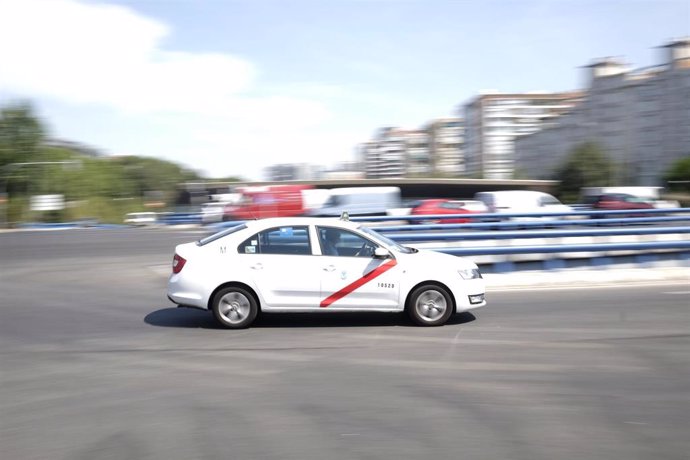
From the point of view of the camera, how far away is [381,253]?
8602mm

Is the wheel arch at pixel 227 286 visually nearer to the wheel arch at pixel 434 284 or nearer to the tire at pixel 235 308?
the tire at pixel 235 308

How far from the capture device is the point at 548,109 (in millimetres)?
161250

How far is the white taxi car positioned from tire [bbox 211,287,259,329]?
13 millimetres

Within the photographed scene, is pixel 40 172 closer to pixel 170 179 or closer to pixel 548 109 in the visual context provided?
pixel 170 179

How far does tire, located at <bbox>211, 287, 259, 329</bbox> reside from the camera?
851 cm

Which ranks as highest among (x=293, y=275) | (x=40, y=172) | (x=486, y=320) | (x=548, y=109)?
(x=548, y=109)

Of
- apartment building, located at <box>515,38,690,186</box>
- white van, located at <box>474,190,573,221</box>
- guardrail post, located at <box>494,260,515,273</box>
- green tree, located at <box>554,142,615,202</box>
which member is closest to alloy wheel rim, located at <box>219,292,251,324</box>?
guardrail post, located at <box>494,260,515,273</box>

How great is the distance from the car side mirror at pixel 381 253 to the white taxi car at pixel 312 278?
2 cm

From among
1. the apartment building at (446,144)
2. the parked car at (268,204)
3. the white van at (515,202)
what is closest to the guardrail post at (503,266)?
the white van at (515,202)

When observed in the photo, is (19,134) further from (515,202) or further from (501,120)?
(501,120)

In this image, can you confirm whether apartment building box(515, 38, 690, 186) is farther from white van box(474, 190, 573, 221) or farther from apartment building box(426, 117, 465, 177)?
apartment building box(426, 117, 465, 177)

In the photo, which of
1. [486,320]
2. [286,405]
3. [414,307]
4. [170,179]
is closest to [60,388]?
[286,405]

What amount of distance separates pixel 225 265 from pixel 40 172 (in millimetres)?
48943

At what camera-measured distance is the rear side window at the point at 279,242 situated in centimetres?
866
